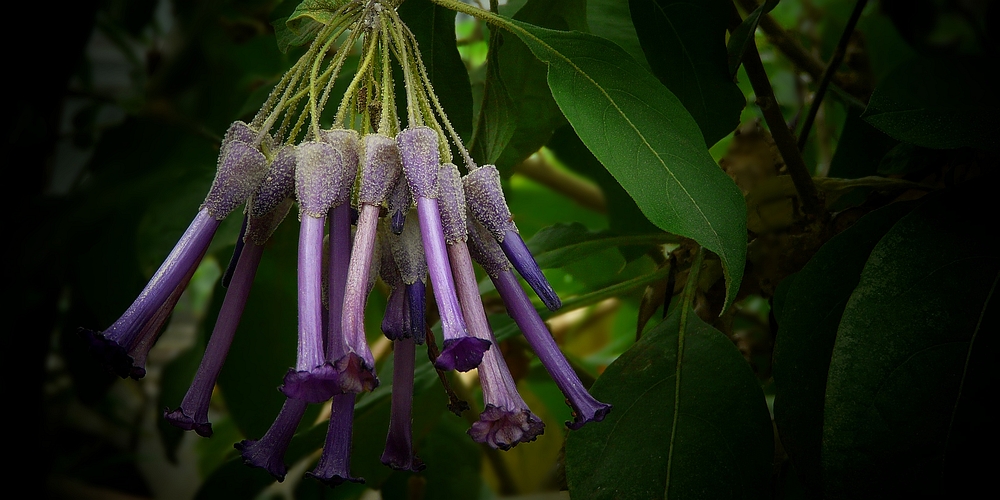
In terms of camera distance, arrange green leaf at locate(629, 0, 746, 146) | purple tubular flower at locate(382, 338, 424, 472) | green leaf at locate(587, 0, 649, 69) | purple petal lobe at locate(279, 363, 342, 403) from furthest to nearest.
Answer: green leaf at locate(587, 0, 649, 69)
green leaf at locate(629, 0, 746, 146)
purple tubular flower at locate(382, 338, 424, 472)
purple petal lobe at locate(279, 363, 342, 403)

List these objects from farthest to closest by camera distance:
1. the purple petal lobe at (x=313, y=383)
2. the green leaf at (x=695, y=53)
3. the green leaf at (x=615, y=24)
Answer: the green leaf at (x=615, y=24)
the green leaf at (x=695, y=53)
the purple petal lobe at (x=313, y=383)

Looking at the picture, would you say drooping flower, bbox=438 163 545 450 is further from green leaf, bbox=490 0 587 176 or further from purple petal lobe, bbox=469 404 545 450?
green leaf, bbox=490 0 587 176

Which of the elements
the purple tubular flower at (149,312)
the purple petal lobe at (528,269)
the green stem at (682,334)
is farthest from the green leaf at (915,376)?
the purple tubular flower at (149,312)

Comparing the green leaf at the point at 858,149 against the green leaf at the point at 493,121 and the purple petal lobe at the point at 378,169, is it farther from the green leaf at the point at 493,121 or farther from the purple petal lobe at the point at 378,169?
the purple petal lobe at the point at 378,169

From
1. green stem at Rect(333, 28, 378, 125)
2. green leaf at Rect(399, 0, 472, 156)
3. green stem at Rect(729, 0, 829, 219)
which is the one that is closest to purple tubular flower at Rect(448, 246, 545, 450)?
green stem at Rect(333, 28, 378, 125)

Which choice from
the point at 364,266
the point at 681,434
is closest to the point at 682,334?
the point at 681,434

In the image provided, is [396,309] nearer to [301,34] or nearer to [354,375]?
[354,375]
